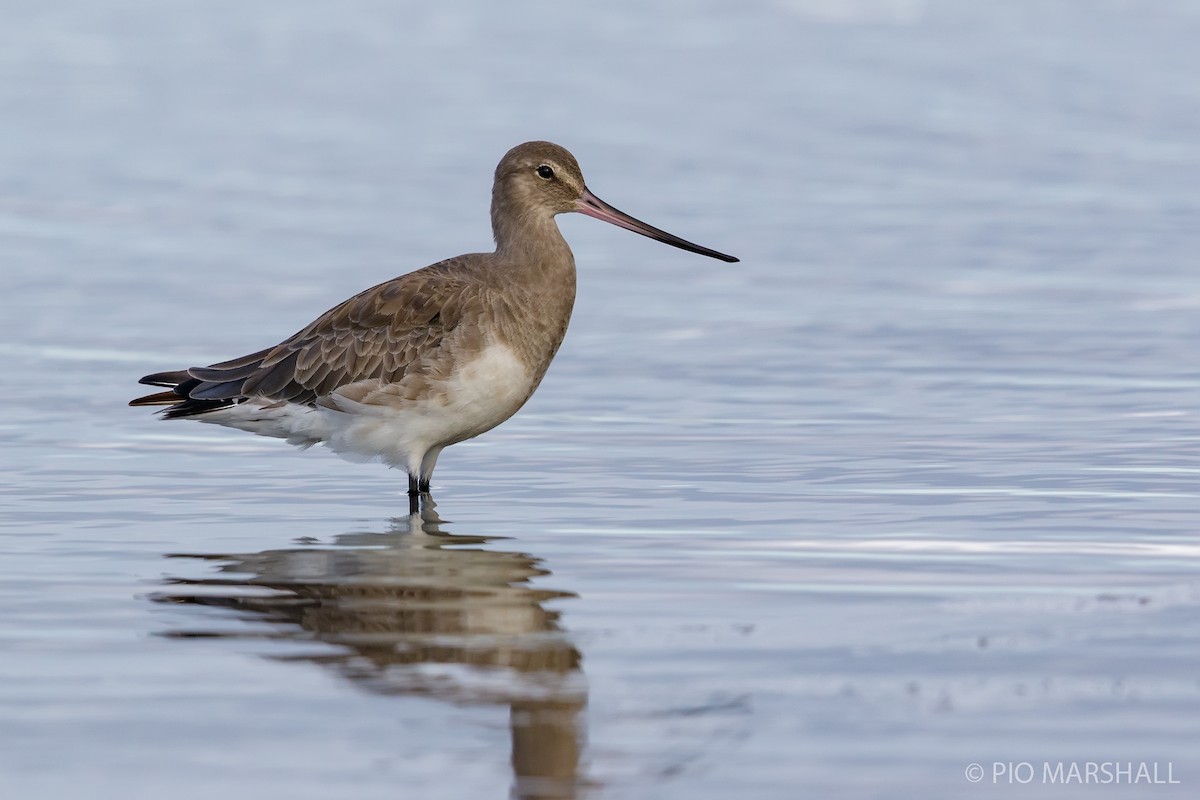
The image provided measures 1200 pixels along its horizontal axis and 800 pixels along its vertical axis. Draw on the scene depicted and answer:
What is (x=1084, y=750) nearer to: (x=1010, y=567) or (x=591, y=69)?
(x=1010, y=567)

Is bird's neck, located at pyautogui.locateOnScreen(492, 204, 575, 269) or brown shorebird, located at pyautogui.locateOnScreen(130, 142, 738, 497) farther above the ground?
bird's neck, located at pyautogui.locateOnScreen(492, 204, 575, 269)

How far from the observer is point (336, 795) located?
557 centimetres

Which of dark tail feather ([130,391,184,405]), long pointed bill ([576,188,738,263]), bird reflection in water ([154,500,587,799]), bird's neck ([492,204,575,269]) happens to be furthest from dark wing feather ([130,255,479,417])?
bird reflection in water ([154,500,587,799])

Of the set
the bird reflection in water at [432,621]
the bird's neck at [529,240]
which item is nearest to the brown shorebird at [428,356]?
the bird's neck at [529,240]

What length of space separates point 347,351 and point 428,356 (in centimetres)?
59

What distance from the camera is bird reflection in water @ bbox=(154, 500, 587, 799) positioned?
6.21m

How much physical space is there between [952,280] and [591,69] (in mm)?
11096

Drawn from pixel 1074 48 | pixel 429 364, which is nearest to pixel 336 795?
pixel 429 364

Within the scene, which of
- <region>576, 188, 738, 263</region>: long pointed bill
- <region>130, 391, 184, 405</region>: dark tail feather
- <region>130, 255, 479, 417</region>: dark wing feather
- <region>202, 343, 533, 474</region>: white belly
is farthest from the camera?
<region>576, 188, 738, 263</region>: long pointed bill

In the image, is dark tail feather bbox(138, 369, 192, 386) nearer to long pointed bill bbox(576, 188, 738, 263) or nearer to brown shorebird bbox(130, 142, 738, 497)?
brown shorebird bbox(130, 142, 738, 497)

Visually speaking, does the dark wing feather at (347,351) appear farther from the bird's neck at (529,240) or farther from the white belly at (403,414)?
the bird's neck at (529,240)

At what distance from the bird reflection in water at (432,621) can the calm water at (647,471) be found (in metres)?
0.02

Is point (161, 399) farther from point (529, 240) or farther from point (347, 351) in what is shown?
point (529, 240)

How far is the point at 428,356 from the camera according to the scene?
9938 millimetres
